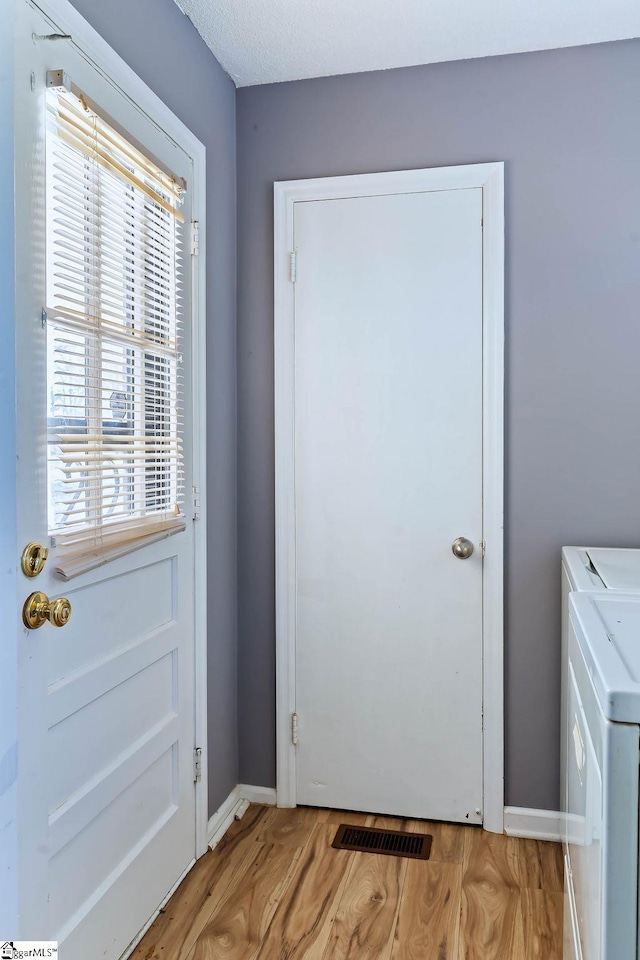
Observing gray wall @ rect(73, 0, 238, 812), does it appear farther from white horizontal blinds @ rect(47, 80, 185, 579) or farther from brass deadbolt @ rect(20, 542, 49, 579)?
brass deadbolt @ rect(20, 542, 49, 579)

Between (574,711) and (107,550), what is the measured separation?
106cm

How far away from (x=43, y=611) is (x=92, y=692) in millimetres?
314

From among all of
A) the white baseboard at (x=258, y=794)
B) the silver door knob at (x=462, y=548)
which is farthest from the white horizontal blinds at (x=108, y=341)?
the white baseboard at (x=258, y=794)

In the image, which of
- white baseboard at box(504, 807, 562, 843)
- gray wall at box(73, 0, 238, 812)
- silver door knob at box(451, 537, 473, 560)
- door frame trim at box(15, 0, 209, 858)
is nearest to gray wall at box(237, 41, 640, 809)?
white baseboard at box(504, 807, 562, 843)

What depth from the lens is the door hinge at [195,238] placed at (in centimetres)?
204

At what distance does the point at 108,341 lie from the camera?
154 centimetres

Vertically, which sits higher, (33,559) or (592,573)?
(33,559)

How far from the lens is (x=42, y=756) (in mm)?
1348

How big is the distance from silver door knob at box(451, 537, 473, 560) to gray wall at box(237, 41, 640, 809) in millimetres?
134

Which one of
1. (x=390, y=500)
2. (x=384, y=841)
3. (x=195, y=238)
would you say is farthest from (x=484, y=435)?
(x=384, y=841)

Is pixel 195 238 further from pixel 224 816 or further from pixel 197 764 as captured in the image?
pixel 224 816

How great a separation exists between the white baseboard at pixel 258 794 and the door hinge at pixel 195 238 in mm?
1814

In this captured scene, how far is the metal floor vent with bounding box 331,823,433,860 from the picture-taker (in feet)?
7.06

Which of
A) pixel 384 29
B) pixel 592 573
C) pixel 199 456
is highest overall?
pixel 384 29
